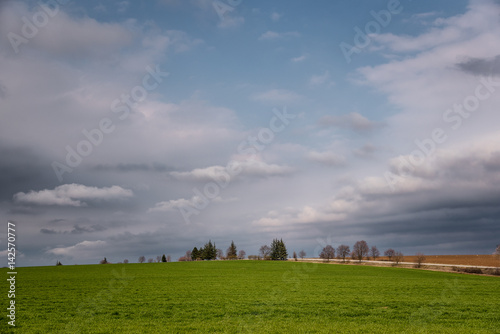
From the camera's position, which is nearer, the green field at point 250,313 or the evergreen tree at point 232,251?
the green field at point 250,313

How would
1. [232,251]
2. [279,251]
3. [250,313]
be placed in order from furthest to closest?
[232,251]
[279,251]
[250,313]

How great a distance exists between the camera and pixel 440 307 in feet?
97.7

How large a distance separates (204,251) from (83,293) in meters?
135

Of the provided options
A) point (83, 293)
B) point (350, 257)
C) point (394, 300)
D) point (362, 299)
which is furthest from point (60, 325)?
point (350, 257)

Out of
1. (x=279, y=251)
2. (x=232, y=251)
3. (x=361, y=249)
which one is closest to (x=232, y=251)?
(x=232, y=251)

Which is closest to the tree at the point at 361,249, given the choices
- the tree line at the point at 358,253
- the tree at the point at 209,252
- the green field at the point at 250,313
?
the tree line at the point at 358,253

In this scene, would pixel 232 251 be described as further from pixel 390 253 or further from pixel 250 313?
pixel 250 313

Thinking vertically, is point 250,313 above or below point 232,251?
above

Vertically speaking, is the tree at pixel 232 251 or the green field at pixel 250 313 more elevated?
the green field at pixel 250 313

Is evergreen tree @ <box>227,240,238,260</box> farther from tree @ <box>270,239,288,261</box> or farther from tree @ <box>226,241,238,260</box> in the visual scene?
tree @ <box>270,239,288,261</box>

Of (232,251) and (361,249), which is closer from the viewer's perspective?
(361,249)

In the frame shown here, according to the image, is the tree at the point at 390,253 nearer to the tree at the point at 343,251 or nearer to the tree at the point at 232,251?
the tree at the point at 343,251

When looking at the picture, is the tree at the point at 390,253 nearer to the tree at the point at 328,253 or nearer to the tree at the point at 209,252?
Answer: the tree at the point at 328,253

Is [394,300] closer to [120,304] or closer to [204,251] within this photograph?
[120,304]
